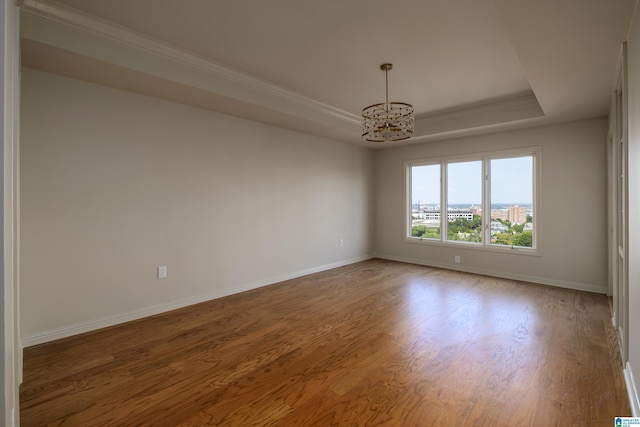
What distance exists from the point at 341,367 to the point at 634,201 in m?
2.21

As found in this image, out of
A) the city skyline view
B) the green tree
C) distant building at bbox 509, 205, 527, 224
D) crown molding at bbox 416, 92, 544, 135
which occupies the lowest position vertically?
the green tree

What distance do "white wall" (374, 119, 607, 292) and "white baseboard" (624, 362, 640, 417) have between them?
9.05 feet

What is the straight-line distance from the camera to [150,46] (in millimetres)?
2879

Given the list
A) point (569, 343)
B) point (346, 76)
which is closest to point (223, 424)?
point (569, 343)

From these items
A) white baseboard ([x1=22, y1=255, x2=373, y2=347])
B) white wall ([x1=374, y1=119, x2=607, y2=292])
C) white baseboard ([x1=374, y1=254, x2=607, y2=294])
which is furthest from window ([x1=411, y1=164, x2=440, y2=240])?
white baseboard ([x1=22, y1=255, x2=373, y2=347])

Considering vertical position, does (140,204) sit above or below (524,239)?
above

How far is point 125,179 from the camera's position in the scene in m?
3.34

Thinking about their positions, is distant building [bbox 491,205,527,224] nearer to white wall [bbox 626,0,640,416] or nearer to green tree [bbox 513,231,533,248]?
green tree [bbox 513,231,533,248]

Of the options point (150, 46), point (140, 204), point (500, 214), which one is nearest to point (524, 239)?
point (500, 214)

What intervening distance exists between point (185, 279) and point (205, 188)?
116cm

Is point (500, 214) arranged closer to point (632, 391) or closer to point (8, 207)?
point (632, 391)

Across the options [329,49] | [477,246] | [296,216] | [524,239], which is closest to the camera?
[329,49]

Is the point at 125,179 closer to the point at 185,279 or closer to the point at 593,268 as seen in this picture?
the point at 185,279

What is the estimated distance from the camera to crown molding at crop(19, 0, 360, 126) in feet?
7.82
